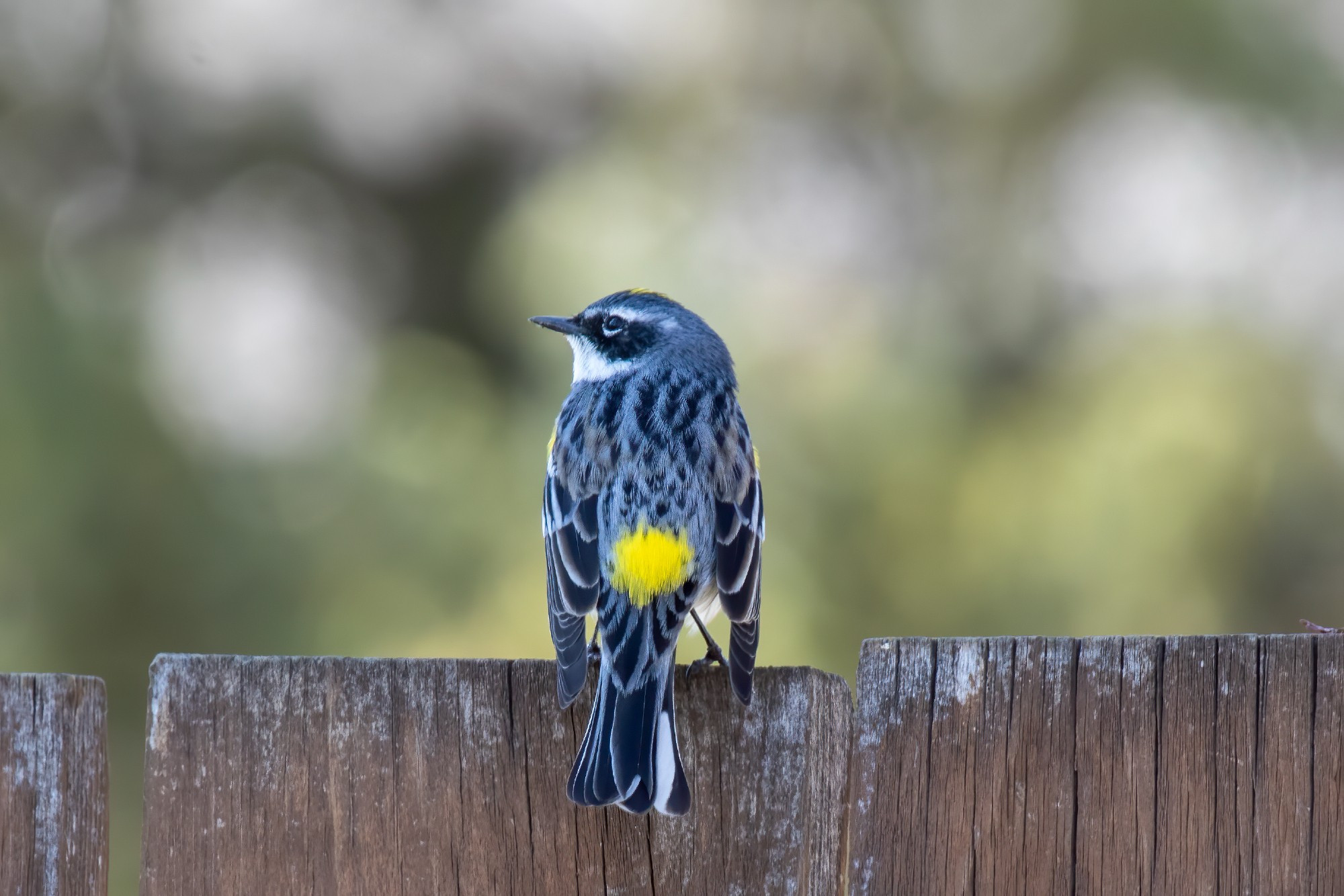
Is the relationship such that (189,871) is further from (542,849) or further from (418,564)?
(418,564)

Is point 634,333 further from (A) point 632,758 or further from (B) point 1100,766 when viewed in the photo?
(B) point 1100,766

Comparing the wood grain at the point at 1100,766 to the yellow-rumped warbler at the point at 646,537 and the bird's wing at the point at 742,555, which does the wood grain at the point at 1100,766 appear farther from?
the bird's wing at the point at 742,555

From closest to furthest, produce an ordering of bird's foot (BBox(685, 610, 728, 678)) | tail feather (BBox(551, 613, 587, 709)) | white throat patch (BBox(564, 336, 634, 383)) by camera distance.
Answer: tail feather (BBox(551, 613, 587, 709))
bird's foot (BBox(685, 610, 728, 678))
white throat patch (BBox(564, 336, 634, 383))

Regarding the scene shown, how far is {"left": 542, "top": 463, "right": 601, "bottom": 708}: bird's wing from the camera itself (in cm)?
358

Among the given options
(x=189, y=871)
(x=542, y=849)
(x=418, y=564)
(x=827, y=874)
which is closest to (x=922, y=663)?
(x=827, y=874)

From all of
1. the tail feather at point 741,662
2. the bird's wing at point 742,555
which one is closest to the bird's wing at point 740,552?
the bird's wing at point 742,555

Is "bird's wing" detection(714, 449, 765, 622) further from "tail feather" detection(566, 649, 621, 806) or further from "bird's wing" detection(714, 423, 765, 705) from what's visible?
"tail feather" detection(566, 649, 621, 806)

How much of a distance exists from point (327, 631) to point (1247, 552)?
450 centimetres

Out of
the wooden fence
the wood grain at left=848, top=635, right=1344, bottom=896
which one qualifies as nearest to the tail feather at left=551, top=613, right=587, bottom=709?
the wooden fence

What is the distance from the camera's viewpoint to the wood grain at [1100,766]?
269 centimetres

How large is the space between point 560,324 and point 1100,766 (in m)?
3.36

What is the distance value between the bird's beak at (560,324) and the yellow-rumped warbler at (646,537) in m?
0.20

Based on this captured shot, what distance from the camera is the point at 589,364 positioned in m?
→ 5.60

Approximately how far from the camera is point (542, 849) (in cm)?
282
